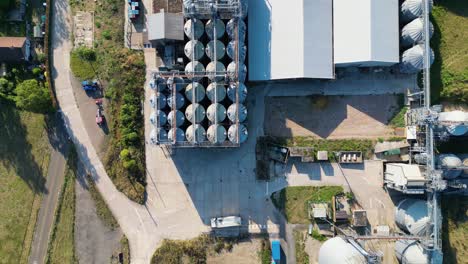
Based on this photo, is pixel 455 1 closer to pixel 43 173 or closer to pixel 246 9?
pixel 246 9

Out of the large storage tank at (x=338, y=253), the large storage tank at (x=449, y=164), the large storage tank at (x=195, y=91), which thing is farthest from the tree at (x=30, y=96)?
the large storage tank at (x=449, y=164)

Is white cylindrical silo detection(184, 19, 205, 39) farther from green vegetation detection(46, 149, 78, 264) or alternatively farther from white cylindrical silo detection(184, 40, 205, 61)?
green vegetation detection(46, 149, 78, 264)

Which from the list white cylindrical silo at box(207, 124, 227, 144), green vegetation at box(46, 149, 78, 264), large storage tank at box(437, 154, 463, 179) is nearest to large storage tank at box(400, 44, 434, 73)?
large storage tank at box(437, 154, 463, 179)

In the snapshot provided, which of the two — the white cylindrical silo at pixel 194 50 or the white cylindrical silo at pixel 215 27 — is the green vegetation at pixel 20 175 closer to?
the white cylindrical silo at pixel 194 50

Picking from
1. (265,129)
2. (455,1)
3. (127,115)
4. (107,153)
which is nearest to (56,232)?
(107,153)

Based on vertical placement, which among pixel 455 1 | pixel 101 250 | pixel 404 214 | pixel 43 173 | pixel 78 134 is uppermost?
pixel 455 1

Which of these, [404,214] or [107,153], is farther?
[107,153]
